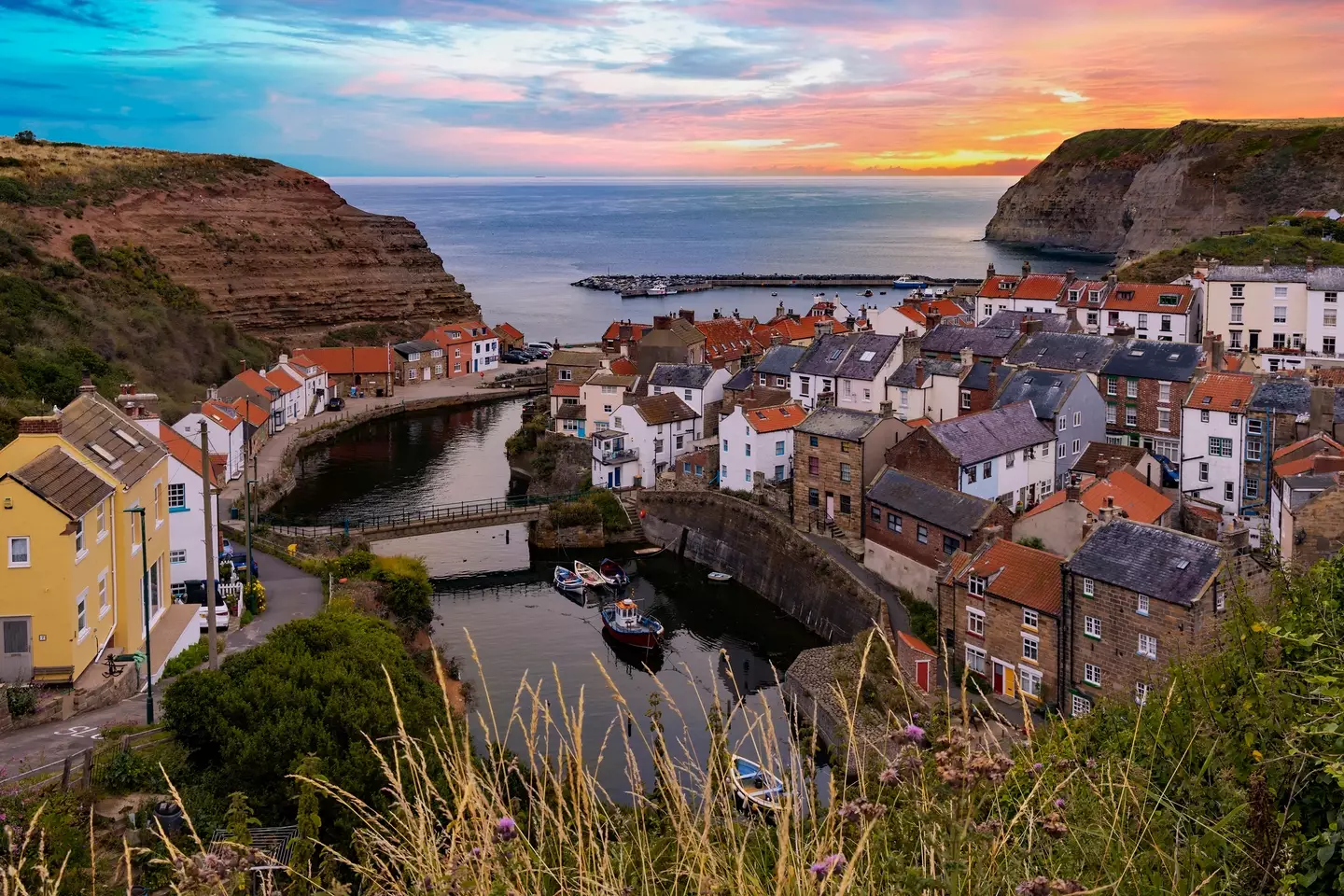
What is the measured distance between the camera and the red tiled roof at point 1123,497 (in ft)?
94.9

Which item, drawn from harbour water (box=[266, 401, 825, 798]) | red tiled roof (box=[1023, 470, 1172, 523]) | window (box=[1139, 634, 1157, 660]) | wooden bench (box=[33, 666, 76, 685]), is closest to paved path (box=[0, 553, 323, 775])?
wooden bench (box=[33, 666, 76, 685])

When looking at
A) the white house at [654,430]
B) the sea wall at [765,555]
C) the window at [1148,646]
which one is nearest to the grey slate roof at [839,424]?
the sea wall at [765,555]

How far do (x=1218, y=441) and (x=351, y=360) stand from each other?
47038 millimetres

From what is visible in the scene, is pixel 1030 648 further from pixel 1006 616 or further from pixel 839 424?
pixel 839 424

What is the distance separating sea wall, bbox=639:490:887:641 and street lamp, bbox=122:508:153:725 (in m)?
15.9

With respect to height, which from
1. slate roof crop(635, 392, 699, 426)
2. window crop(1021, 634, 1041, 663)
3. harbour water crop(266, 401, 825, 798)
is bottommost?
harbour water crop(266, 401, 825, 798)

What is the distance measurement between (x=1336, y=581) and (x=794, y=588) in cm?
2685

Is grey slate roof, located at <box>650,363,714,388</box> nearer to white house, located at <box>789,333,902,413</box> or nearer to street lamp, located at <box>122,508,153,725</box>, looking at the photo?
white house, located at <box>789,333,902,413</box>

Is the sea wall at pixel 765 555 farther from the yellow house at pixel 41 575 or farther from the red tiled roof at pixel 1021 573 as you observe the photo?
the yellow house at pixel 41 575

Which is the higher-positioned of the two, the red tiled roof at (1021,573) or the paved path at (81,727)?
the red tiled roof at (1021,573)

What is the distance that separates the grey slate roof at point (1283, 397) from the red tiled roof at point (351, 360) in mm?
46446

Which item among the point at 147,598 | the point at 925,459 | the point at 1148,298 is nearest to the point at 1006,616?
the point at 925,459

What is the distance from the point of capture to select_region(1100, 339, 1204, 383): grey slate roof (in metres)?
38.5

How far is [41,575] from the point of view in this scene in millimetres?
19406
